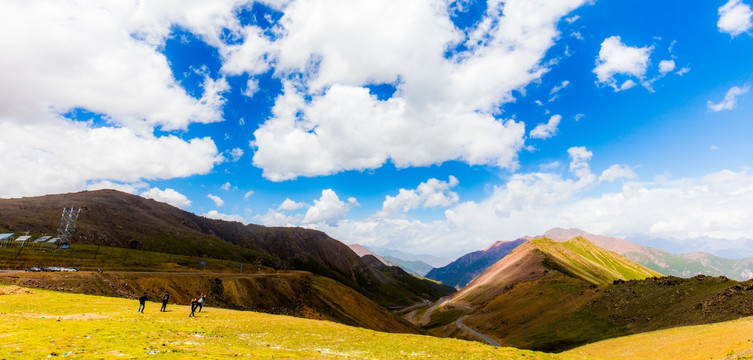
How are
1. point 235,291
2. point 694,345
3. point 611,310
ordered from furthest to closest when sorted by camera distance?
point 611,310, point 235,291, point 694,345

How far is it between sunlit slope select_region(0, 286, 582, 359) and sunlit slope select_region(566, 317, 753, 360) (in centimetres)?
1746

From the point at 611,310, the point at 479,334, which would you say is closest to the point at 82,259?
the point at 479,334

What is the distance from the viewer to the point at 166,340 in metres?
30.0

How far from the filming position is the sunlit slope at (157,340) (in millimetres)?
23359

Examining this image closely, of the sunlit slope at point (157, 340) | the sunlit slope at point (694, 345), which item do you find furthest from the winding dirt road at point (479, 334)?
the sunlit slope at point (157, 340)

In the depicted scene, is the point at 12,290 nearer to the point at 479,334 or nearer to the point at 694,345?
the point at 694,345

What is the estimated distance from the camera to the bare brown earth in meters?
73.4

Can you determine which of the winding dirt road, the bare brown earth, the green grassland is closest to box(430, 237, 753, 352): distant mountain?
the winding dirt road

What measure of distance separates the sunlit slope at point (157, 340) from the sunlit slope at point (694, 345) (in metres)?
17.5

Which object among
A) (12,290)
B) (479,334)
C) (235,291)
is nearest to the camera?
(12,290)

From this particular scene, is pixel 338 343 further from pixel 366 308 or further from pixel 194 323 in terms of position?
pixel 366 308

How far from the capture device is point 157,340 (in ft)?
96.2

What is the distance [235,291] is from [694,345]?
356 feet

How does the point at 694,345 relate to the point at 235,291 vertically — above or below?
below
